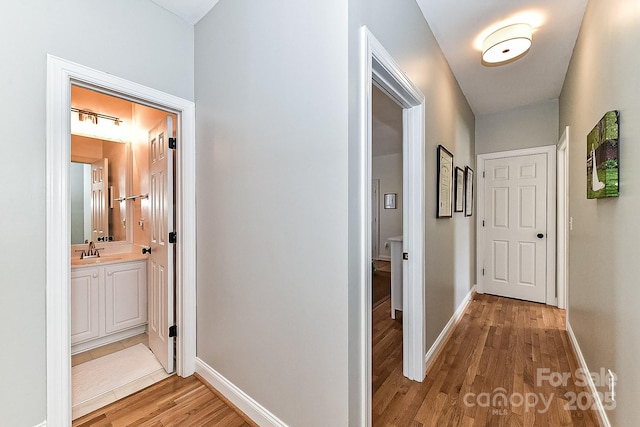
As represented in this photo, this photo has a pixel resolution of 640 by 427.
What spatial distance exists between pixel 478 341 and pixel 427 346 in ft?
2.53

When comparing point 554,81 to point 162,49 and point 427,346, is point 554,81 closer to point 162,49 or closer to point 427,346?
point 427,346

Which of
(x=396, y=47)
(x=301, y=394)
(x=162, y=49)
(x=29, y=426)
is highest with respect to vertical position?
(x=162, y=49)

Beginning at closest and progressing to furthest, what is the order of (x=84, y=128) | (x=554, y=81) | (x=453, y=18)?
1. (x=453, y=18)
2. (x=84, y=128)
3. (x=554, y=81)

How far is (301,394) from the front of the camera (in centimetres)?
136

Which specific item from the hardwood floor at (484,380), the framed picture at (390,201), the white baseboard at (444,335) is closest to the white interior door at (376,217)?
the framed picture at (390,201)

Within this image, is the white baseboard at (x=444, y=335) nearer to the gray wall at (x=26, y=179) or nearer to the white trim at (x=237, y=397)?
the white trim at (x=237, y=397)

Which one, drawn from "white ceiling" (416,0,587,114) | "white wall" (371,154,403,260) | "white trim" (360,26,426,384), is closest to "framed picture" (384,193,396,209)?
"white wall" (371,154,403,260)

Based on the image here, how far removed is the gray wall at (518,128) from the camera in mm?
3514

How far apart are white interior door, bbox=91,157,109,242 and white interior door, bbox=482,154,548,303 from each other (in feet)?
16.2

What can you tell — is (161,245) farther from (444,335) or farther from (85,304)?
(444,335)

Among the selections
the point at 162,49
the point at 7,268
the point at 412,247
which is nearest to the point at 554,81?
the point at 412,247

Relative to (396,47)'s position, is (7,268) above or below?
below

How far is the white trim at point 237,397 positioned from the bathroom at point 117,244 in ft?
1.06

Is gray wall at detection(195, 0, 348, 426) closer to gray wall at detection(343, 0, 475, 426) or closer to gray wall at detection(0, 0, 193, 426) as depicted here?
gray wall at detection(343, 0, 475, 426)
